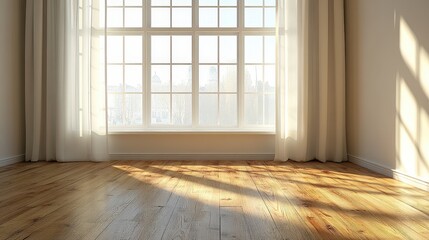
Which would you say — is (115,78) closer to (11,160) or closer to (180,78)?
(180,78)

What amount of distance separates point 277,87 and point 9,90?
3.45 m

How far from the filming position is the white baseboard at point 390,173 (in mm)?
3234

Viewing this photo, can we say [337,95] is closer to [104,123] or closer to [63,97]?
[104,123]

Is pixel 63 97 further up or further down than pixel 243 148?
further up

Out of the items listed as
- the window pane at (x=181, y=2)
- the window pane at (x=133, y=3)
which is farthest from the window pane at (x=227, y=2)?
the window pane at (x=133, y=3)

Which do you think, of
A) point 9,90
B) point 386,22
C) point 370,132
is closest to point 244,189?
point 370,132

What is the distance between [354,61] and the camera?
15.6 feet

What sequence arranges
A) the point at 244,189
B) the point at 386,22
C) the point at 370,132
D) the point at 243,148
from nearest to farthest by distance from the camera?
the point at 244,189 → the point at 386,22 → the point at 370,132 → the point at 243,148

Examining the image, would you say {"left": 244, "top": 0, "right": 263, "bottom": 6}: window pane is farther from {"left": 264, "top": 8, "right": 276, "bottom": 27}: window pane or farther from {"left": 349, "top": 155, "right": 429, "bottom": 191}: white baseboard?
{"left": 349, "top": 155, "right": 429, "bottom": 191}: white baseboard

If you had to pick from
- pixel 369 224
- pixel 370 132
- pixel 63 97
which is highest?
pixel 63 97

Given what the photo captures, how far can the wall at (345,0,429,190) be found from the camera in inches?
128

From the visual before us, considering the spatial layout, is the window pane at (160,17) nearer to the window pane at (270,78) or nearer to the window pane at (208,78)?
the window pane at (208,78)

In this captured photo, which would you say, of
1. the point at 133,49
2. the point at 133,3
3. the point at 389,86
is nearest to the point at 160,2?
the point at 133,3

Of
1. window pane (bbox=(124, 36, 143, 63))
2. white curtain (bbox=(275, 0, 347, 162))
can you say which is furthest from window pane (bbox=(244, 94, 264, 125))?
window pane (bbox=(124, 36, 143, 63))
